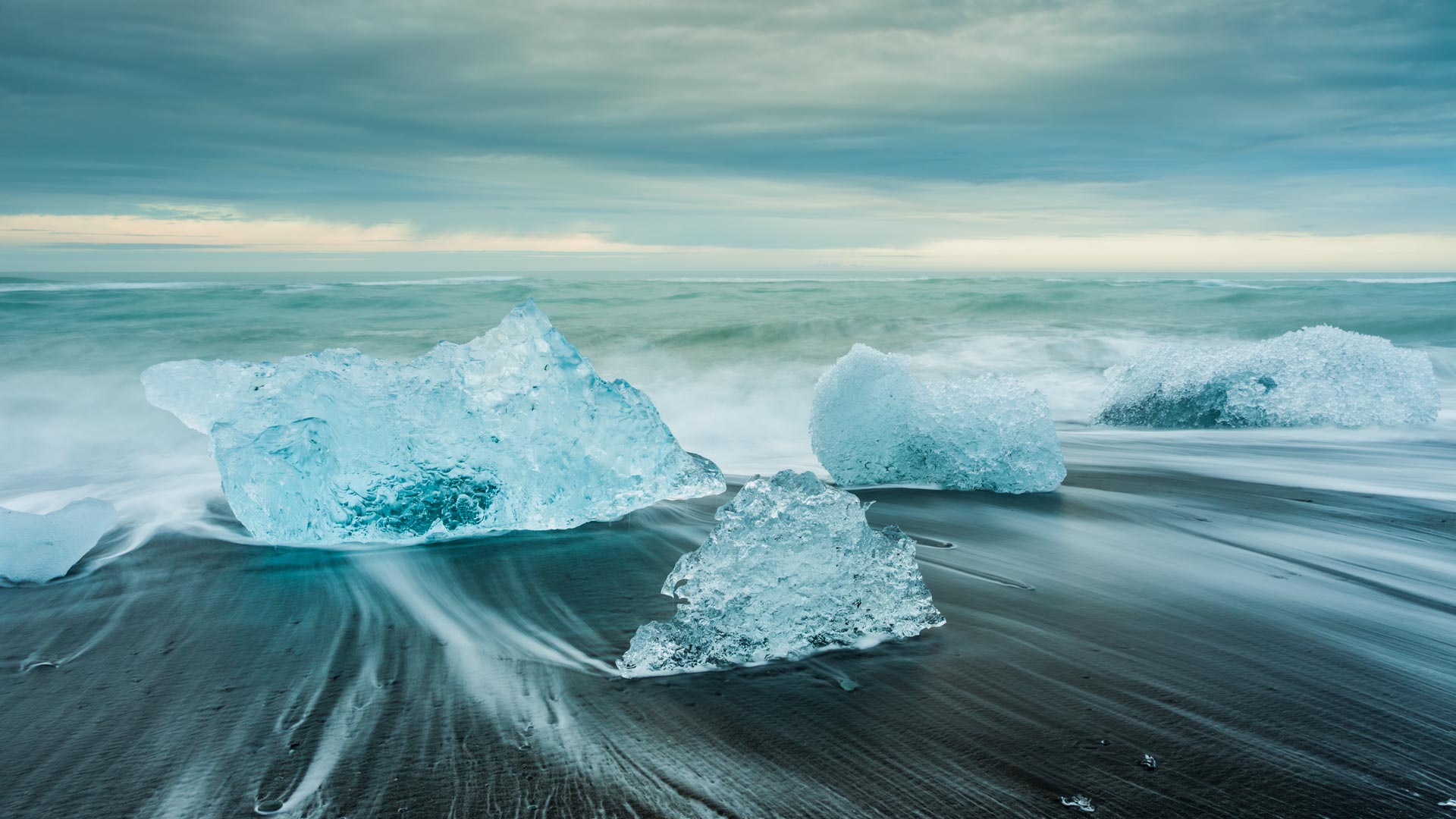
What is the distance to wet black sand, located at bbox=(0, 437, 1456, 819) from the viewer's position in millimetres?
1938

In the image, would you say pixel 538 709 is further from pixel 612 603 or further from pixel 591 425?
pixel 591 425

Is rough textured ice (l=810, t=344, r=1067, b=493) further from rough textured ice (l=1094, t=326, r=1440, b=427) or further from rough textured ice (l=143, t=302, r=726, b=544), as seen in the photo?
rough textured ice (l=1094, t=326, r=1440, b=427)

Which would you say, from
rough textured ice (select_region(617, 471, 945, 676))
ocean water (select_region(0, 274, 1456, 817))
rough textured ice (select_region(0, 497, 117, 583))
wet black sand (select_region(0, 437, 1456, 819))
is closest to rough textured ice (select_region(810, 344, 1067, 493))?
ocean water (select_region(0, 274, 1456, 817))

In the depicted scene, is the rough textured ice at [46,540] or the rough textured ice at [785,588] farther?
the rough textured ice at [46,540]

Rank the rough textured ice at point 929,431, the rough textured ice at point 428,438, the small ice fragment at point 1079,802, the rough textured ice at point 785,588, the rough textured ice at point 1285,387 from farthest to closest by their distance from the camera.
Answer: the rough textured ice at point 1285,387 → the rough textured ice at point 929,431 → the rough textured ice at point 428,438 → the rough textured ice at point 785,588 → the small ice fragment at point 1079,802

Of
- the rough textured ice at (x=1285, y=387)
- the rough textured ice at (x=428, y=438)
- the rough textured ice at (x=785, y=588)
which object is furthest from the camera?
the rough textured ice at (x=1285, y=387)

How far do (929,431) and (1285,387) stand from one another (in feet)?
13.4

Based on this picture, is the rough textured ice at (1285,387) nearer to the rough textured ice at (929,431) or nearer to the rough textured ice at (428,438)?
the rough textured ice at (929,431)

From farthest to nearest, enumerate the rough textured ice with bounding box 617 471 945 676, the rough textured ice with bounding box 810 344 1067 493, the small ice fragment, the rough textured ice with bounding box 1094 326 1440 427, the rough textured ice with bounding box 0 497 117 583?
the rough textured ice with bounding box 1094 326 1440 427
the rough textured ice with bounding box 810 344 1067 493
the rough textured ice with bounding box 0 497 117 583
the rough textured ice with bounding box 617 471 945 676
the small ice fragment

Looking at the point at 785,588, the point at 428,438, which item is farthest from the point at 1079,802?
the point at 428,438

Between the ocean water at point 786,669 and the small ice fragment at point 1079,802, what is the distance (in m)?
0.02

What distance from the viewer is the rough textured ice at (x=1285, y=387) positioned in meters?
7.02

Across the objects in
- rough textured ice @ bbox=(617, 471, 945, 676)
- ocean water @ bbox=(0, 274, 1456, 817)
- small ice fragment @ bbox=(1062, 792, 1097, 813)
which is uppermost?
rough textured ice @ bbox=(617, 471, 945, 676)

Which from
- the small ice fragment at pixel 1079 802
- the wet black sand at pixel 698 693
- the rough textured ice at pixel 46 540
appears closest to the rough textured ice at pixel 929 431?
the wet black sand at pixel 698 693
